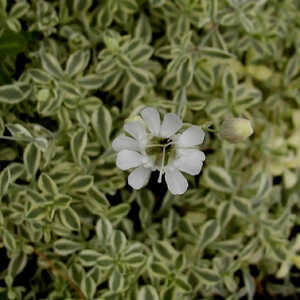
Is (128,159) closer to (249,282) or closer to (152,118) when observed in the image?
(152,118)

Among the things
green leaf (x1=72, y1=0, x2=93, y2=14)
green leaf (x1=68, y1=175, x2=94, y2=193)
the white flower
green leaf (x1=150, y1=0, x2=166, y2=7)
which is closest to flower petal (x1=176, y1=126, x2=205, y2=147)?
the white flower

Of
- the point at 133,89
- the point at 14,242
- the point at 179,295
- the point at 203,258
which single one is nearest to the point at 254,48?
the point at 133,89

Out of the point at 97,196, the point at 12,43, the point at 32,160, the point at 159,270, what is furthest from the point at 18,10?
the point at 159,270

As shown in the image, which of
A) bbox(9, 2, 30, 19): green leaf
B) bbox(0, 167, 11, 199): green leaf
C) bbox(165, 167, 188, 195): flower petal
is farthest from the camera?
bbox(9, 2, 30, 19): green leaf

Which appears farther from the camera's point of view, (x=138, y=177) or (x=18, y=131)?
(x=18, y=131)

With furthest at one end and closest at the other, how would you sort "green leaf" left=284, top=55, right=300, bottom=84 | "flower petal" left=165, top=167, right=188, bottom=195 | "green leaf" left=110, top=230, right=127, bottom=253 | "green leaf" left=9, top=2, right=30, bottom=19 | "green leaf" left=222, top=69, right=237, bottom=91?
"green leaf" left=284, top=55, right=300, bottom=84 → "green leaf" left=222, top=69, right=237, bottom=91 → "green leaf" left=9, top=2, right=30, bottom=19 → "green leaf" left=110, top=230, right=127, bottom=253 → "flower petal" left=165, top=167, right=188, bottom=195

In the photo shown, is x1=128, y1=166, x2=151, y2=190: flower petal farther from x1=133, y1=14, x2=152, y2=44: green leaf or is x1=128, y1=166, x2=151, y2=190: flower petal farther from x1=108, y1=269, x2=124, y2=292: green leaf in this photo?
x1=133, y1=14, x2=152, y2=44: green leaf

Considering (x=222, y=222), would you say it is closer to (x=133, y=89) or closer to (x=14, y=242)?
(x=133, y=89)
